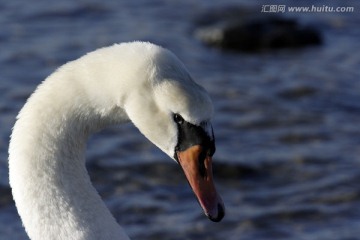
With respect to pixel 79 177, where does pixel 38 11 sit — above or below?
below

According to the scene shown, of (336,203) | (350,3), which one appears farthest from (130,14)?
(336,203)

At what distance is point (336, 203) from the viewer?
32.5 ft

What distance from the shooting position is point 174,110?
210 inches

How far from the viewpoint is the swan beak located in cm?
550

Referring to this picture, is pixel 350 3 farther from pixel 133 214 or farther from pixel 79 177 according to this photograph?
pixel 79 177

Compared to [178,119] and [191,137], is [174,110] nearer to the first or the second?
[178,119]

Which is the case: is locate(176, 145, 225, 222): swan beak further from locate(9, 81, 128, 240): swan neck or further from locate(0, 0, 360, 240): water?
locate(0, 0, 360, 240): water

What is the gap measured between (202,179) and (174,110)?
0.48m

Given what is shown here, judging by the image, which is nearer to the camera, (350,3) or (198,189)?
(198,189)

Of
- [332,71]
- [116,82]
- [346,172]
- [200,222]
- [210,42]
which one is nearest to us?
[116,82]

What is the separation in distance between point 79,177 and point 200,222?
409cm

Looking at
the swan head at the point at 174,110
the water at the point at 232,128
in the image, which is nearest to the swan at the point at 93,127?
the swan head at the point at 174,110

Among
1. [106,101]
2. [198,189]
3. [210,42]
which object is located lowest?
[210,42]

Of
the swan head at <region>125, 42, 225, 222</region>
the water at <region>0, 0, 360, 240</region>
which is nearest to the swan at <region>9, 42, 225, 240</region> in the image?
the swan head at <region>125, 42, 225, 222</region>
